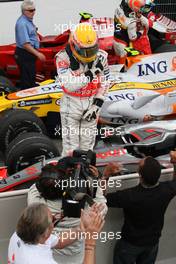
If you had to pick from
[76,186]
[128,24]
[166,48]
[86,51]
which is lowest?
[166,48]

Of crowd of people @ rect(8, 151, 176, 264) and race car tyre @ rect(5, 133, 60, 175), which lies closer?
crowd of people @ rect(8, 151, 176, 264)

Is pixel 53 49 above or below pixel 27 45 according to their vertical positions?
below

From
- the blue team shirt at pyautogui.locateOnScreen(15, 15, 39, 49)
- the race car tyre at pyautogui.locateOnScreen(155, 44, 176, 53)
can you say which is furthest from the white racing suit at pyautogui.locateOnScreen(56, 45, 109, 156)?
the race car tyre at pyautogui.locateOnScreen(155, 44, 176, 53)

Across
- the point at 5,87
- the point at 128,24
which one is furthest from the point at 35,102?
the point at 128,24

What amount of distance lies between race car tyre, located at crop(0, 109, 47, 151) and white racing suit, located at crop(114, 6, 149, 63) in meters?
1.88

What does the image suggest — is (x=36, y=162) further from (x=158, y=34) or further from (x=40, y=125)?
(x=158, y=34)

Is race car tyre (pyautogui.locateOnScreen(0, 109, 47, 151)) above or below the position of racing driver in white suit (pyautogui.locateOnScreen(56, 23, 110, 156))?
below

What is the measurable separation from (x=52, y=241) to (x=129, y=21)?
4.45 m

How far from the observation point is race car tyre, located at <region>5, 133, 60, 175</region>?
457cm

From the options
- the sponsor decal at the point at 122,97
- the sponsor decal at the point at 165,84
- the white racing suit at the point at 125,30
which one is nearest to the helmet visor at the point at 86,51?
the sponsor decal at the point at 122,97

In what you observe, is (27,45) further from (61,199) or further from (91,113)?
(61,199)

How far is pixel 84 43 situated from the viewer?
4.33 meters

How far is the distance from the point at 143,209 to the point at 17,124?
7.02ft

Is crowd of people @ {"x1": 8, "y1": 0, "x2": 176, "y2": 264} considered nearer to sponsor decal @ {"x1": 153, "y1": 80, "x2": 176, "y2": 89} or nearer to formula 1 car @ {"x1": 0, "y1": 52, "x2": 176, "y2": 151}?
formula 1 car @ {"x1": 0, "y1": 52, "x2": 176, "y2": 151}
